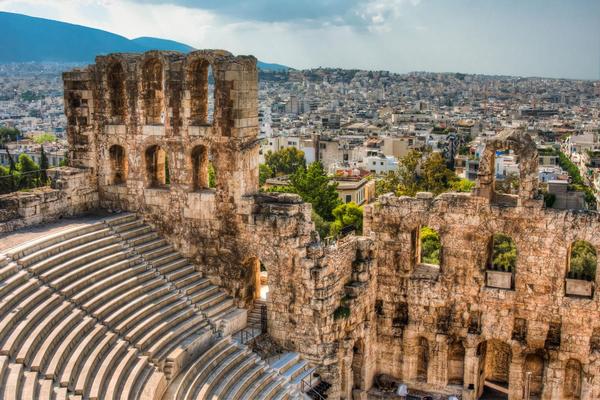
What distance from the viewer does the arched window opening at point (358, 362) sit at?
78.5 feet

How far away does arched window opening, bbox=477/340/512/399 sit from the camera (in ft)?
80.8

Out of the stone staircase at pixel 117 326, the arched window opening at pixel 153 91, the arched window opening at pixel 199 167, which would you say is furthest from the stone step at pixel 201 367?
the arched window opening at pixel 153 91

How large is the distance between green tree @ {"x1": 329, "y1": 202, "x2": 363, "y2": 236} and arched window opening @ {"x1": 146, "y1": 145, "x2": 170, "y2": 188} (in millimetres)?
18887

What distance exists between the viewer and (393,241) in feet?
80.8

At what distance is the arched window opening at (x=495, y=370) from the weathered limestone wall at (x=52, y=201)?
16.1 metres

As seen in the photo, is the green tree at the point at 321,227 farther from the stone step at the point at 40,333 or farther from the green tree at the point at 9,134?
the green tree at the point at 9,134

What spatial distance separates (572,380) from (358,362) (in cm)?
761

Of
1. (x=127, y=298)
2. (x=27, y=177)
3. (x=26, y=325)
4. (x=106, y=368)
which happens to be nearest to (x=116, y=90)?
(x=127, y=298)

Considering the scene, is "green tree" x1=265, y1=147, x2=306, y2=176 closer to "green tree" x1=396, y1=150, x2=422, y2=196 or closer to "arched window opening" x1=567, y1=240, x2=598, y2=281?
"green tree" x1=396, y1=150, x2=422, y2=196

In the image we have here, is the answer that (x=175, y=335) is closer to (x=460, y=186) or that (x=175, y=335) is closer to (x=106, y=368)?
(x=106, y=368)

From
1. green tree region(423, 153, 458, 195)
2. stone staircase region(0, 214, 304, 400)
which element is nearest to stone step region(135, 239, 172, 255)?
stone staircase region(0, 214, 304, 400)

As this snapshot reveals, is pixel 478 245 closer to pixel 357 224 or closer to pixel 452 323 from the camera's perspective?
pixel 452 323

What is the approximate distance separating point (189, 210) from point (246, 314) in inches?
166

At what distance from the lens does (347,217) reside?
44.1 metres
